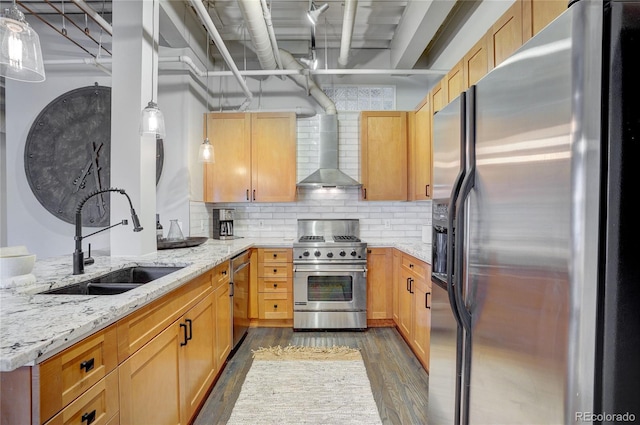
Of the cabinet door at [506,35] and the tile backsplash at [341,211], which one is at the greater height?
the cabinet door at [506,35]

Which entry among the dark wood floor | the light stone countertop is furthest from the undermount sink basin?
the dark wood floor

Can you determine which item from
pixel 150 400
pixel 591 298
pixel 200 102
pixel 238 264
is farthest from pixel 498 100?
pixel 200 102

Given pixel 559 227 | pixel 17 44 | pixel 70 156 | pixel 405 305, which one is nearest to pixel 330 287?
pixel 405 305

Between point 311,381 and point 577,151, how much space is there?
2319 millimetres

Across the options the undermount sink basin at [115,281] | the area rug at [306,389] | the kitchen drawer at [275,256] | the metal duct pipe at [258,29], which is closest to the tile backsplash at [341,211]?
the kitchen drawer at [275,256]

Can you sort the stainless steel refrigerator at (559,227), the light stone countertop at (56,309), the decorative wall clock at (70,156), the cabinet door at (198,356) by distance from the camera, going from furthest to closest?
the decorative wall clock at (70,156), the cabinet door at (198,356), the light stone countertop at (56,309), the stainless steel refrigerator at (559,227)

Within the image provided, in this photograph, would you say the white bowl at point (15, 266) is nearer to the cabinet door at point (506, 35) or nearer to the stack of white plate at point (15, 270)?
the stack of white plate at point (15, 270)

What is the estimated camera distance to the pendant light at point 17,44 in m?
1.22

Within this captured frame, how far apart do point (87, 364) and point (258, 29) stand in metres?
2.78

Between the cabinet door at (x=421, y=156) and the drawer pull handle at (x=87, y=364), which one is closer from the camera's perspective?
the drawer pull handle at (x=87, y=364)

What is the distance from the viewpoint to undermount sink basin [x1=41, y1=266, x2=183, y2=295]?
59.9 inches

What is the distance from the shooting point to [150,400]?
1.34 meters

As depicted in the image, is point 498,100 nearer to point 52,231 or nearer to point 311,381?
point 311,381

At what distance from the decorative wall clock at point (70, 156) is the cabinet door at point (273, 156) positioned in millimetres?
1560
